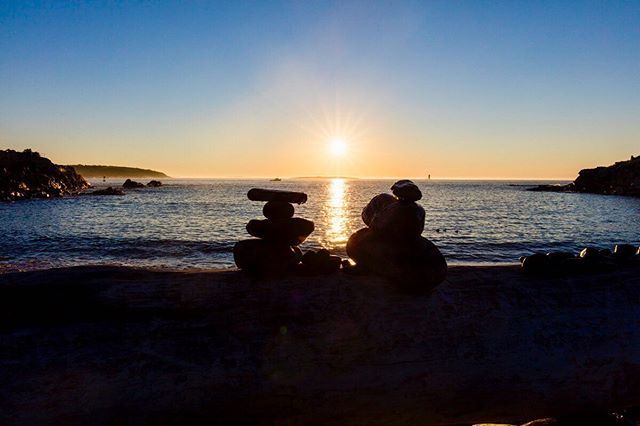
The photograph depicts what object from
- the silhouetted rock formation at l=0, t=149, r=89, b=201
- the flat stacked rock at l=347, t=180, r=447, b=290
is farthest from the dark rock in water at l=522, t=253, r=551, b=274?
the silhouetted rock formation at l=0, t=149, r=89, b=201

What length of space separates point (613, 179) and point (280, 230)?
13092cm

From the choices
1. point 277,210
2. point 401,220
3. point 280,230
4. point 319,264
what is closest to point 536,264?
point 401,220

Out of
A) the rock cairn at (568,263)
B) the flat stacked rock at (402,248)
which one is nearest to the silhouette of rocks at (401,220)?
the flat stacked rock at (402,248)

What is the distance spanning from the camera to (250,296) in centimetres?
530

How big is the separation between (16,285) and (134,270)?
135cm

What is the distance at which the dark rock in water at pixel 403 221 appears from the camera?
6.16 meters

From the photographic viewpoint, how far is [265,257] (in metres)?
6.21

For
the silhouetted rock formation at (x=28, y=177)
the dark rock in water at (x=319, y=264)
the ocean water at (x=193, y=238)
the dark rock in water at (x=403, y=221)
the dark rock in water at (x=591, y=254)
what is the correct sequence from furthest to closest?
1. the silhouetted rock formation at (x=28, y=177)
2. the ocean water at (x=193, y=238)
3. the dark rock in water at (x=591, y=254)
4. the dark rock in water at (x=403, y=221)
5. the dark rock in water at (x=319, y=264)

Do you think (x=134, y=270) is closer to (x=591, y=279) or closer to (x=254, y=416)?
(x=254, y=416)

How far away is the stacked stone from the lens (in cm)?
614

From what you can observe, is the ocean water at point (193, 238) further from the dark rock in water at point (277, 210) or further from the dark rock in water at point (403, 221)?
the dark rock in water at point (403, 221)

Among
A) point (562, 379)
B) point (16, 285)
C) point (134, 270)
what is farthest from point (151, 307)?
point (562, 379)

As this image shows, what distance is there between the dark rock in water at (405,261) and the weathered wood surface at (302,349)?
0.20 meters

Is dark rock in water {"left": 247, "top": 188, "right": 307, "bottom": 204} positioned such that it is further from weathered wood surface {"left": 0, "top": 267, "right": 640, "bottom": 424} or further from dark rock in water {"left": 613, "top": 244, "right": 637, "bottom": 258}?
dark rock in water {"left": 613, "top": 244, "right": 637, "bottom": 258}
